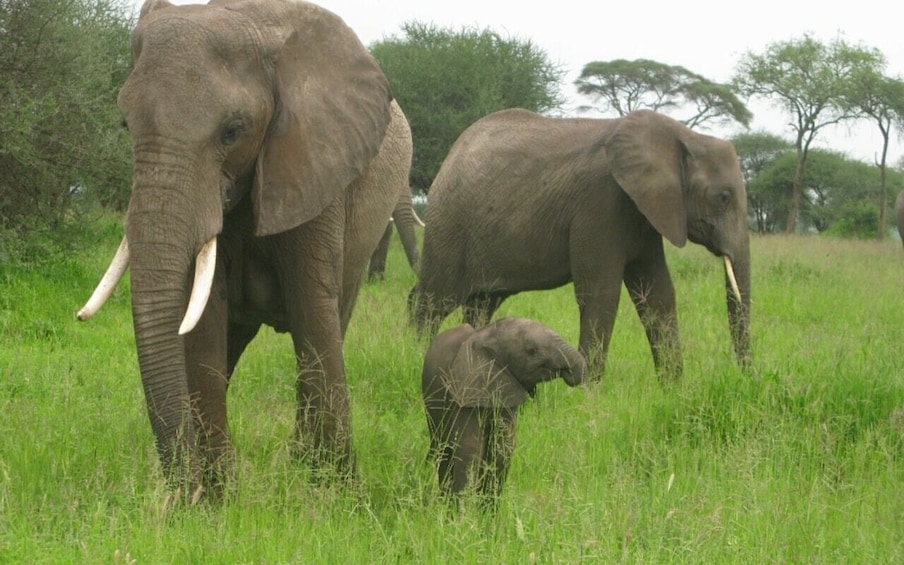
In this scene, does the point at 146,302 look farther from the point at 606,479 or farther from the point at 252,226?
the point at 606,479

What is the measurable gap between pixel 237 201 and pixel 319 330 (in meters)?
0.55

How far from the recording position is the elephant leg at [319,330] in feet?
14.0

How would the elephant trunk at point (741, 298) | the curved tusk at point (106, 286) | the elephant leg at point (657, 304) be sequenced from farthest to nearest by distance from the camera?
the elephant trunk at point (741, 298)
the elephant leg at point (657, 304)
the curved tusk at point (106, 286)

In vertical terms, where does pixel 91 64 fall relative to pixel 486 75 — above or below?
below

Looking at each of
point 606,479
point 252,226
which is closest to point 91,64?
point 252,226

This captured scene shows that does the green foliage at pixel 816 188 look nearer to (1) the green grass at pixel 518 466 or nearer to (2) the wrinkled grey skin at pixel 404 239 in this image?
(2) the wrinkled grey skin at pixel 404 239

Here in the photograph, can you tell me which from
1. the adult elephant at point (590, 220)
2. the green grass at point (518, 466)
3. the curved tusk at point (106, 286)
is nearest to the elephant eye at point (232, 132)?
the curved tusk at point (106, 286)

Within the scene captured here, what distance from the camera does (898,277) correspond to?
12.7 metres

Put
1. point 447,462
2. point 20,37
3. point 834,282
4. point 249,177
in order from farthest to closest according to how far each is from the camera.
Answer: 1. point 834,282
2. point 20,37
3. point 447,462
4. point 249,177

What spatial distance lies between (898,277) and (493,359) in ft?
31.9

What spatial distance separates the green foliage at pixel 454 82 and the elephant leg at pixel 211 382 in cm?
1798

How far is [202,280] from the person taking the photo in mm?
3701

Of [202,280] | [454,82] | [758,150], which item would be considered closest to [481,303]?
[202,280]

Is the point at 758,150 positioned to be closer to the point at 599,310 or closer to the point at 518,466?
the point at 599,310
